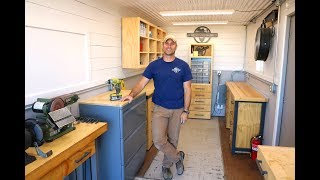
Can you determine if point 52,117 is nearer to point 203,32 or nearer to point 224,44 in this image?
point 203,32

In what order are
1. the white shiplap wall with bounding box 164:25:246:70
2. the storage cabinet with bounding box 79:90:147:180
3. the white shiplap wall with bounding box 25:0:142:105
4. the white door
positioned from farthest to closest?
the white shiplap wall with bounding box 164:25:246:70
the white door
the storage cabinet with bounding box 79:90:147:180
the white shiplap wall with bounding box 25:0:142:105

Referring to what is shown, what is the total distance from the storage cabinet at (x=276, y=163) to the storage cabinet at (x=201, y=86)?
4410mm

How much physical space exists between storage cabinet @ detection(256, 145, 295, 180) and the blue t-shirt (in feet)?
5.03

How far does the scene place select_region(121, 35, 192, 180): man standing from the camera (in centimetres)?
294

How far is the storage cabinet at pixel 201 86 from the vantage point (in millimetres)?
5902

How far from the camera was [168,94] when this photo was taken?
116 inches

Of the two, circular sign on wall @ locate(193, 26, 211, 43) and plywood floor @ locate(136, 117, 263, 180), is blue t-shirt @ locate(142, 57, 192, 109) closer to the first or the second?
plywood floor @ locate(136, 117, 263, 180)

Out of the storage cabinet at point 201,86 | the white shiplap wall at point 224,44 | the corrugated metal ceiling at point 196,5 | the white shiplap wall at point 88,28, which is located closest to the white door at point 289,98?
the corrugated metal ceiling at point 196,5

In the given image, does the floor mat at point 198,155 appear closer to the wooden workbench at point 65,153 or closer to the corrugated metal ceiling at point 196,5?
the wooden workbench at point 65,153

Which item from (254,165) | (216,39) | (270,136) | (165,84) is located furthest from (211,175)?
(216,39)

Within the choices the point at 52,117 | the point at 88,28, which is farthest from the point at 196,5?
the point at 52,117

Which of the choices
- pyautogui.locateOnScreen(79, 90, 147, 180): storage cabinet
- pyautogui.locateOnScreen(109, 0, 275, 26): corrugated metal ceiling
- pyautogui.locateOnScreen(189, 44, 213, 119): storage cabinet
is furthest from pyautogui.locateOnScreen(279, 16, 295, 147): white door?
pyautogui.locateOnScreen(189, 44, 213, 119): storage cabinet

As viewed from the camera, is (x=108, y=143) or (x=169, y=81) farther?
→ (x=169, y=81)

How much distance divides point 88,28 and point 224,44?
428 cm
